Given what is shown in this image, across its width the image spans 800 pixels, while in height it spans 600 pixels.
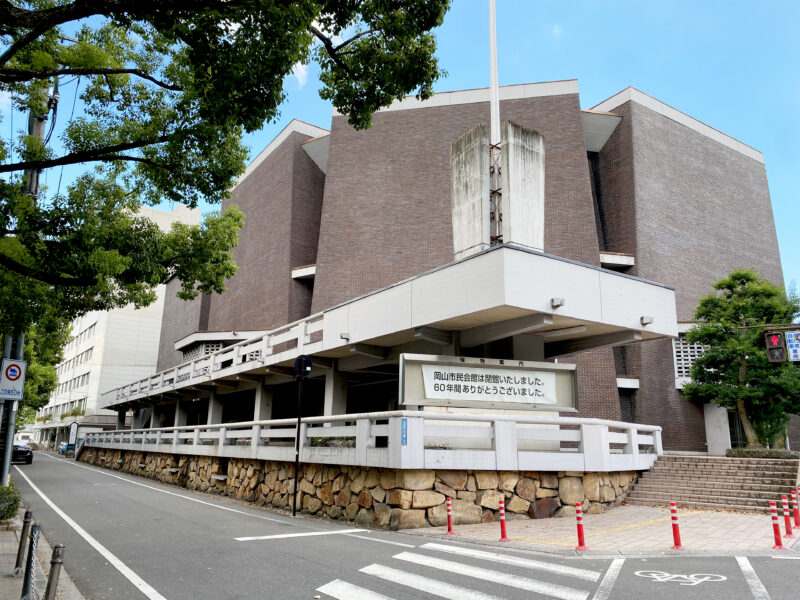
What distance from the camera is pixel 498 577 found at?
724 cm

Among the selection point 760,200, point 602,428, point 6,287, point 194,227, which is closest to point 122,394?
point 194,227

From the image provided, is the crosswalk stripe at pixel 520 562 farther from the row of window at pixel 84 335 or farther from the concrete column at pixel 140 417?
the row of window at pixel 84 335

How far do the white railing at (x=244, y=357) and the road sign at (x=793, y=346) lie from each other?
17.4 m

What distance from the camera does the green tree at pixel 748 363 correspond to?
77.0ft

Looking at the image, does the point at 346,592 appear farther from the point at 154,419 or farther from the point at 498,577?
the point at 154,419

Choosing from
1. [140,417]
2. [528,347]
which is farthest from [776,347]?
[140,417]

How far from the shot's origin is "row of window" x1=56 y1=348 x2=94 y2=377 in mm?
70319

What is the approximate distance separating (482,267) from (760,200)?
1288 inches

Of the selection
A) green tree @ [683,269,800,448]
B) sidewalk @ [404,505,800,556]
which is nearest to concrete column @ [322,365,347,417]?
sidewalk @ [404,505,800,556]

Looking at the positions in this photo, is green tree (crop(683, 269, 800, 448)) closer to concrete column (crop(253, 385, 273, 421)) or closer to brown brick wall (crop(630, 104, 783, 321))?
brown brick wall (crop(630, 104, 783, 321))

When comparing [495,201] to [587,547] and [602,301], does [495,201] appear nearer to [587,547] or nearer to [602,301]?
[602,301]

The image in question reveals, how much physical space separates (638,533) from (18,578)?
983 centimetres

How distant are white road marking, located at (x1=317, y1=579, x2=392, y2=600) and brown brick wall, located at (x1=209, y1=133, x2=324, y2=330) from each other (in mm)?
26752

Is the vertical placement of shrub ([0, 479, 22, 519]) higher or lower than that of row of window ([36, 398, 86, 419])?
lower
